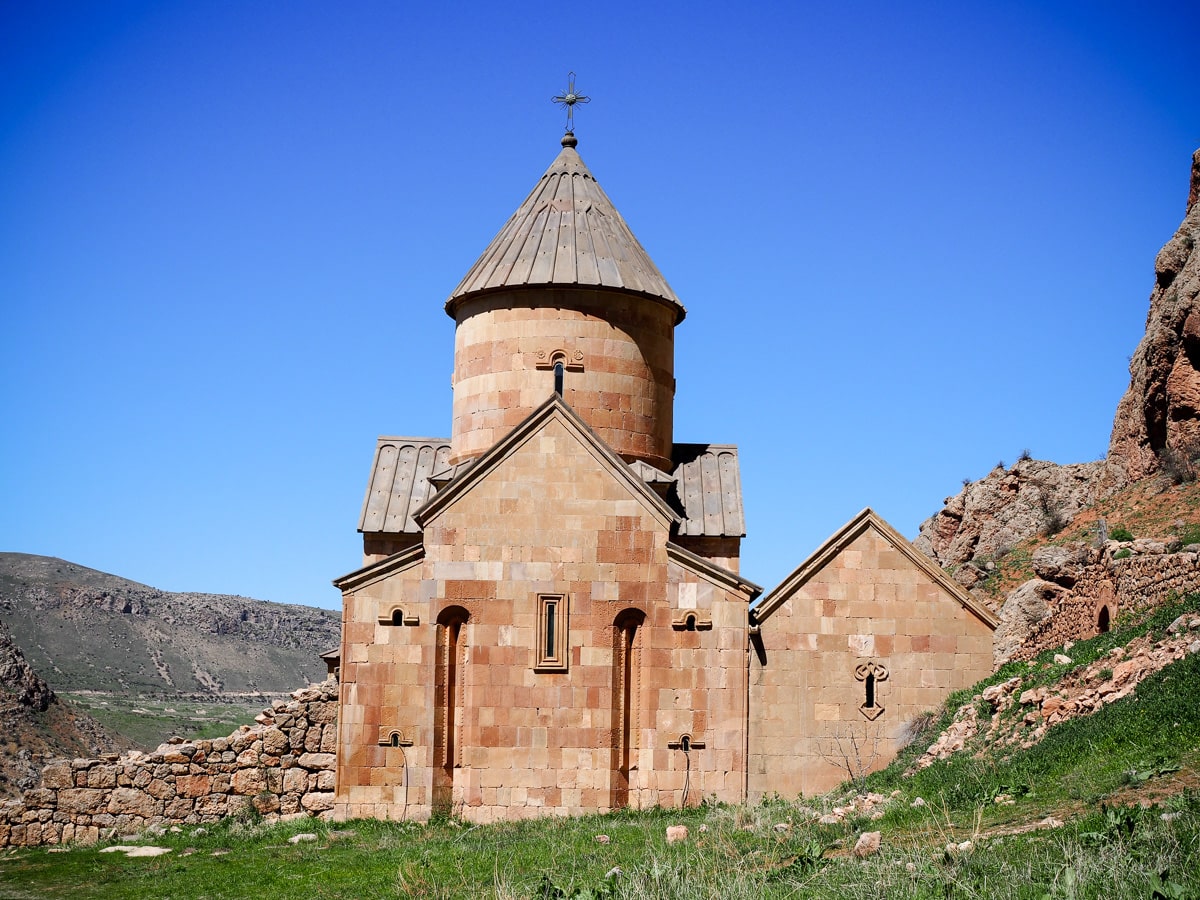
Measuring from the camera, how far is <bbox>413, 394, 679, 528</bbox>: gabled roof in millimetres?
15180

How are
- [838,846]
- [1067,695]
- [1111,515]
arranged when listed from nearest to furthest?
1. [838,846]
2. [1067,695]
3. [1111,515]

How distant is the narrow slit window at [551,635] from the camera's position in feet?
49.1

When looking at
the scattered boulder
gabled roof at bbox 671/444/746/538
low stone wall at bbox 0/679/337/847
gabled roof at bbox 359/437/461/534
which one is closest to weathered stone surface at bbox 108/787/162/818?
low stone wall at bbox 0/679/337/847

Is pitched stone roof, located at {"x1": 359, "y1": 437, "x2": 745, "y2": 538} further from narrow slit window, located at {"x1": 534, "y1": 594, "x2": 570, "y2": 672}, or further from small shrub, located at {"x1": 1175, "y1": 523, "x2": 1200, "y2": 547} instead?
small shrub, located at {"x1": 1175, "y1": 523, "x2": 1200, "y2": 547}

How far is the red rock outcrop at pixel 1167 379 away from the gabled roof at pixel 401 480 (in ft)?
39.2

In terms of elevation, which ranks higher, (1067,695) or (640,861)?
(1067,695)

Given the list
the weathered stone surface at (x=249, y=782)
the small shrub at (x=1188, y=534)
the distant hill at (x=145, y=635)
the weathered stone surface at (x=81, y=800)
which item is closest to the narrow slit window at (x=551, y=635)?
the weathered stone surface at (x=249, y=782)

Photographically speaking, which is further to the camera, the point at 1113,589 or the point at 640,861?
the point at 1113,589

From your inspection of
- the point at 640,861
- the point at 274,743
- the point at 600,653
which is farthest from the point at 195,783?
the point at 640,861

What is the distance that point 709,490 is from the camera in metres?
17.4

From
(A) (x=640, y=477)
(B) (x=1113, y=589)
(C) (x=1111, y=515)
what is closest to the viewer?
(B) (x=1113, y=589)

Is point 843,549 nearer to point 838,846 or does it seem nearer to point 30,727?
point 838,846

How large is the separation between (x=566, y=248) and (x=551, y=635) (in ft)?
17.8

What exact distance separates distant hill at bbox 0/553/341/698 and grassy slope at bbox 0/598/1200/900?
34.7m
